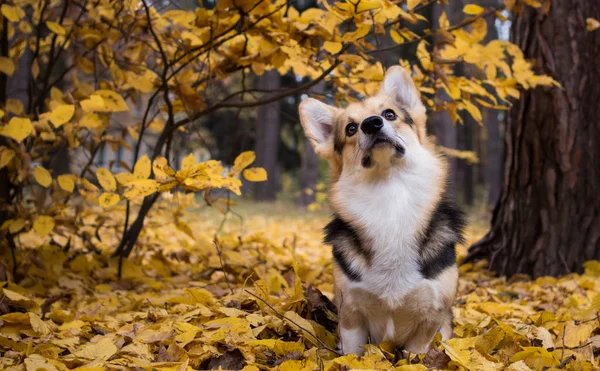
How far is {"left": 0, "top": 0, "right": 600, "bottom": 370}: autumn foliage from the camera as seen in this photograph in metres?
2.58

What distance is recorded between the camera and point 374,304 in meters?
2.53

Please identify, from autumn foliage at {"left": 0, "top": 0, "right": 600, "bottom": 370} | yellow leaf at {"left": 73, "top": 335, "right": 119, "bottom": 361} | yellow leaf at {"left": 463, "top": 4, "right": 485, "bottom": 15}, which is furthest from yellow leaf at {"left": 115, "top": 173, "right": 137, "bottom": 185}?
yellow leaf at {"left": 463, "top": 4, "right": 485, "bottom": 15}

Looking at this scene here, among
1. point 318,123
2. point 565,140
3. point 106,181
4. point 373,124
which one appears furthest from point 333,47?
point 565,140

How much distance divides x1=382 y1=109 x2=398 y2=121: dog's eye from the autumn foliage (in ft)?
1.50

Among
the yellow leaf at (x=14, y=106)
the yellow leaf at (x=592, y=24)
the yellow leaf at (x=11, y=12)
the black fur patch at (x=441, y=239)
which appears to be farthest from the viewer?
the yellow leaf at (x=592, y=24)

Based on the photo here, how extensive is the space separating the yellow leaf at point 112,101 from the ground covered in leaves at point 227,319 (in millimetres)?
1116

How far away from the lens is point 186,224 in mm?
4195

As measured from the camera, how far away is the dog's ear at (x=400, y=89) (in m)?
3.07

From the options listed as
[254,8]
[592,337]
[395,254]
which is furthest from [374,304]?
[254,8]

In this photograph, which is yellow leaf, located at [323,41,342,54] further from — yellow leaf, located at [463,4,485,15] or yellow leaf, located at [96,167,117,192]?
yellow leaf, located at [96,167,117,192]

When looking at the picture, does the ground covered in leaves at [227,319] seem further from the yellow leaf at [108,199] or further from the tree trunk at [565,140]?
the yellow leaf at [108,199]

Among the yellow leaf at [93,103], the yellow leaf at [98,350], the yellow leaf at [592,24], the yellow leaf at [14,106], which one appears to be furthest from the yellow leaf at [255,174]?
the yellow leaf at [592,24]

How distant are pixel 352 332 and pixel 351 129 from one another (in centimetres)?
100

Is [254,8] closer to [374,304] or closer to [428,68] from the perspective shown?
[428,68]
